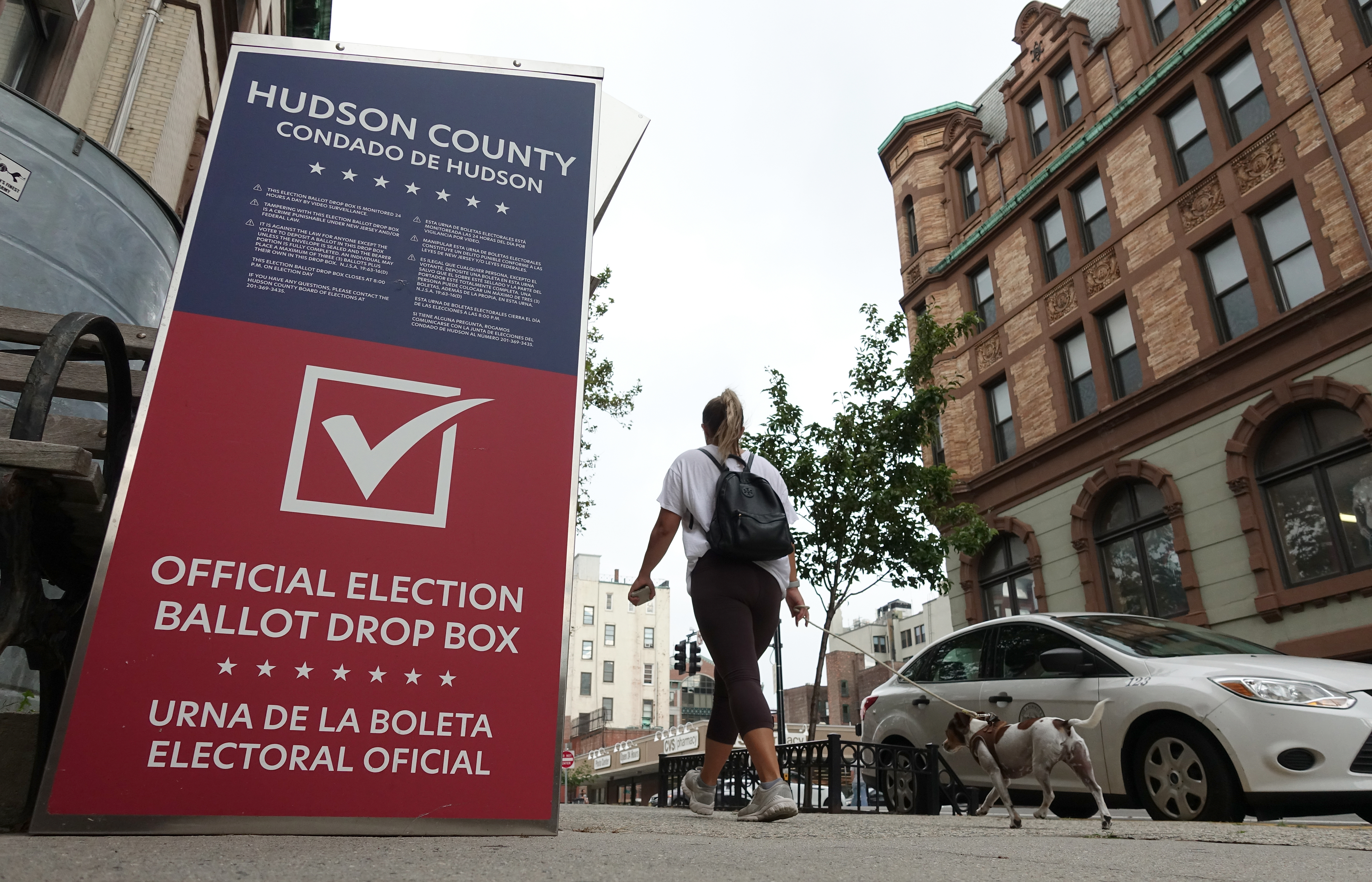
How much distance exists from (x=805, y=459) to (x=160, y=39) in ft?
34.1

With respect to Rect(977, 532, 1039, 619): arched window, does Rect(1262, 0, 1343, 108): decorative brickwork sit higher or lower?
higher

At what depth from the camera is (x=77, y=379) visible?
351 centimetres

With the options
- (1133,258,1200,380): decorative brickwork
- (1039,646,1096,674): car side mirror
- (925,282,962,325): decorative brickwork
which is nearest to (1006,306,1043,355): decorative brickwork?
(925,282,962,325): decorative brickwork

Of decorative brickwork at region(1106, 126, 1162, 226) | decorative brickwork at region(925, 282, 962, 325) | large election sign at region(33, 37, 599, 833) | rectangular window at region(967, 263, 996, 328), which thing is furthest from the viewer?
decorative brickwork at region(925, 282, 962, 325)

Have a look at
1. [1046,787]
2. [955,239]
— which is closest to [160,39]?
[1046,787]

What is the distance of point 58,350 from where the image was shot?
237 centimetres

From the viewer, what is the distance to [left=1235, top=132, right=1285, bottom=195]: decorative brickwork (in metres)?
15.5

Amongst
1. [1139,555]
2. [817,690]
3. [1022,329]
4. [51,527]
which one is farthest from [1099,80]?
[51,527]

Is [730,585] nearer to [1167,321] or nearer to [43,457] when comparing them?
[43,457]

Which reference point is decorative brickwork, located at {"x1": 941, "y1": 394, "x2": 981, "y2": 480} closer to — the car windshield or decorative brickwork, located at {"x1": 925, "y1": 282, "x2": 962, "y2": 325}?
decorative brickwork, located at {"x1": 925, "y1": 282, "x2": 962, "y2": 325}

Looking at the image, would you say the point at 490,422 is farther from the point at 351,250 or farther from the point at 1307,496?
the point at 1307,496

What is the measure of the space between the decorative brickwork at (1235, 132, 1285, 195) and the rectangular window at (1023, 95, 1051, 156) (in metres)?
6.22

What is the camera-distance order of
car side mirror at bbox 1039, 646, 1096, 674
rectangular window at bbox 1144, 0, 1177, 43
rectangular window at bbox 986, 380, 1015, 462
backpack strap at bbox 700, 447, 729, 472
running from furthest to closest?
1. rectangular window at bbox 986, 380, 1015, 462
2. rectangular window at bbox 1144, 0, 1177, 43
3. car side mirror at bbox 1039, 646, 1096, 674
4. backpack strap at bbox 700, 447, 729, 472

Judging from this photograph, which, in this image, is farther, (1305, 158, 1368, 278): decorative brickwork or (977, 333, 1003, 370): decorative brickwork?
(977, 333, 1003, 370): decorative brickwork
